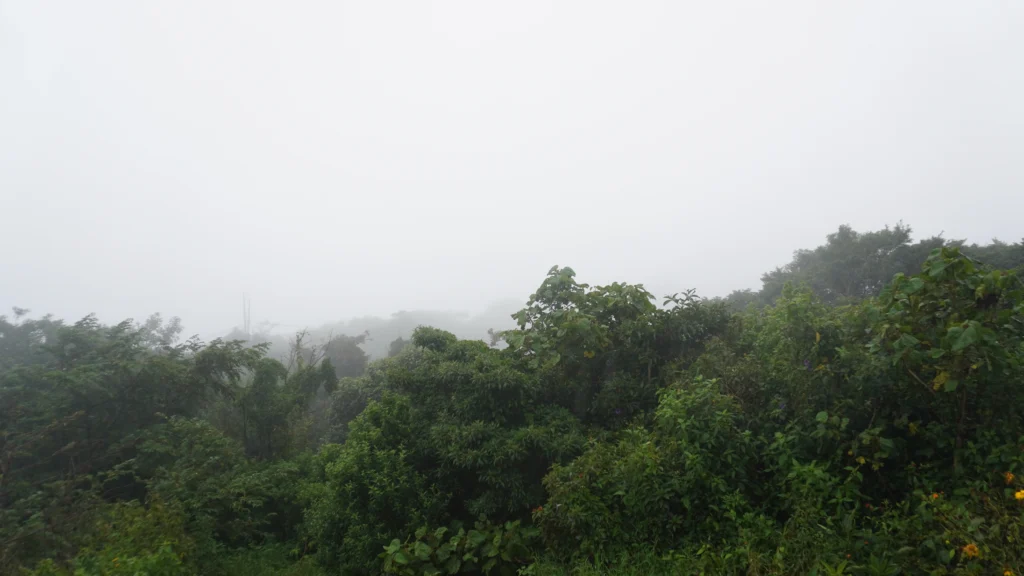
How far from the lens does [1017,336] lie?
3549mm

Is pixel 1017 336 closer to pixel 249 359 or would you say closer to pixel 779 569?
pixel 779 569

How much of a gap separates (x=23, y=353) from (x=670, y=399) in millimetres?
18722

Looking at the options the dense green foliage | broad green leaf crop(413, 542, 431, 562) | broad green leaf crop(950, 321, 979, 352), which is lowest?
broad green leaf crop(413, 542, 431, 562)

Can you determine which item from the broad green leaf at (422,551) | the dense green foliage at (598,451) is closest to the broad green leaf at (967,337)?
the dense green foliage at (598,451)

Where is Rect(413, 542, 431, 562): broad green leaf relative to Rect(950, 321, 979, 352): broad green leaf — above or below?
below

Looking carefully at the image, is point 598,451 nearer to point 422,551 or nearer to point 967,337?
point 422,551

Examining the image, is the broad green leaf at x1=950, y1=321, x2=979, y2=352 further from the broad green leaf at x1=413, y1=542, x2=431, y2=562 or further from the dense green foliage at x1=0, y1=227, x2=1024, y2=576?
the broad green leaf at x1=413, y1=542, x2=431, y2=562

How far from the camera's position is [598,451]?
4785mm

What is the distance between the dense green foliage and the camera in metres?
3.39

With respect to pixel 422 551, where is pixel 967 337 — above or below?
above

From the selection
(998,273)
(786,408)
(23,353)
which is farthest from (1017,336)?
(23,353)

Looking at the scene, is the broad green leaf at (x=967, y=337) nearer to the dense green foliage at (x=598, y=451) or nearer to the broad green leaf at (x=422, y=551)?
the dense green foliage at (x=598, y=451)

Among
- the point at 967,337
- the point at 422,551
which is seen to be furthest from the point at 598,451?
the point at 967,337

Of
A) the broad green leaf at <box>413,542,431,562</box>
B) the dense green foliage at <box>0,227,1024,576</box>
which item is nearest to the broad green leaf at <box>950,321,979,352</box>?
the dense green foliage at <box>0,227,1024,576</box>
